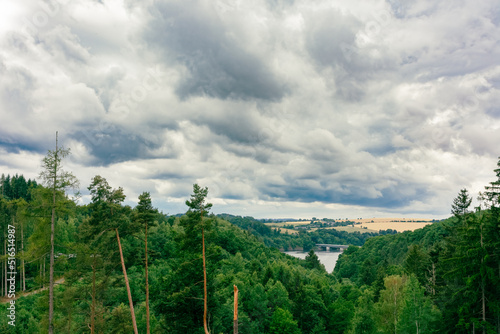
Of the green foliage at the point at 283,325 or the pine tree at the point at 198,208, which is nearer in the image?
the pine tree at the point at 198,208

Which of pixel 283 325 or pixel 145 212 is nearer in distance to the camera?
pixel 145 212

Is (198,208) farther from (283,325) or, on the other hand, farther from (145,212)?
(283,325)

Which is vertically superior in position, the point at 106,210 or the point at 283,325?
the point at 106,210

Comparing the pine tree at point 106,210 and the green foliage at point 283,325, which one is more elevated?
the pine tree at point 106,210

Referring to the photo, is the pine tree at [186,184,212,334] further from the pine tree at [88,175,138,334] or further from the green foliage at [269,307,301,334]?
Answer: the green foliage at [269,307,301,334]

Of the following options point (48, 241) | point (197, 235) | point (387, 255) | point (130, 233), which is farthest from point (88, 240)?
point (387, 255)

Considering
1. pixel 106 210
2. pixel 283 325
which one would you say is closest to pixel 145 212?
pixel 106 210

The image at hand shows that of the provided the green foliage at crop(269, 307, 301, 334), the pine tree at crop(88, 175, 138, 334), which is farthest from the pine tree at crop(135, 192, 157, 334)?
the green foliage at crop(269, 307, 301, 334)

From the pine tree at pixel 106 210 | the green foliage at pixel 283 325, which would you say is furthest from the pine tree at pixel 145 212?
the green foliage at pixel 283 325

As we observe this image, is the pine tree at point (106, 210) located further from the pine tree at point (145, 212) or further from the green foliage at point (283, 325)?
the green foliage at point (283, 325)

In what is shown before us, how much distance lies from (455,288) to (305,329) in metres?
30.8

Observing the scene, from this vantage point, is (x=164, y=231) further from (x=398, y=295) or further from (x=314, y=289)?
(x=398, y=295)

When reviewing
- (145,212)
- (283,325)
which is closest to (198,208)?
(145,212)

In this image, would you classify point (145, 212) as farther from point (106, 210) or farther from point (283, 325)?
point (283, 325)
